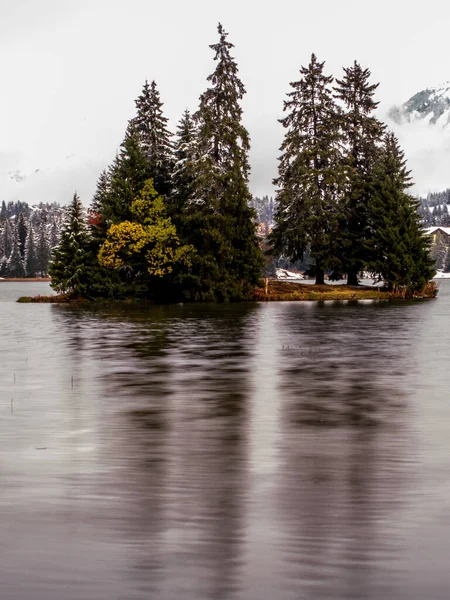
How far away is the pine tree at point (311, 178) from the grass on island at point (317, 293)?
249cm

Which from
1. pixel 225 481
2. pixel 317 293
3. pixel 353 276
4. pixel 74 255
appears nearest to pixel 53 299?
pixel 74 255

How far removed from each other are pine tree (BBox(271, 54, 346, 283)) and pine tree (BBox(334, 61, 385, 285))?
1.35m

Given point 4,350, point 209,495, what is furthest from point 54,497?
point 4,350

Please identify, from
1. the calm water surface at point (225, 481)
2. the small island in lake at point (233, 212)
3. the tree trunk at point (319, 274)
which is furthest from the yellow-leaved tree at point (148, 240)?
the calm water surface at point (225, 481)

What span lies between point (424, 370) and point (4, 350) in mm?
17184

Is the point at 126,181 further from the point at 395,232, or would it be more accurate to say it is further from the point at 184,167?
the point at 395,232

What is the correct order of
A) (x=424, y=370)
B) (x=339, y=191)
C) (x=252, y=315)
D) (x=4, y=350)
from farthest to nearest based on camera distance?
A: (x=339, y=191)
(x=252, y=315)
(x=4, y=350)
(x=424, y=370)

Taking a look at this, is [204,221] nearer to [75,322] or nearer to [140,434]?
[75,322]

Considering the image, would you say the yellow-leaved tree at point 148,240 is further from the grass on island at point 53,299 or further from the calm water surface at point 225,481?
the calm water surface at point 225,481

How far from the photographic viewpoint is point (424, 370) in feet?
84.7

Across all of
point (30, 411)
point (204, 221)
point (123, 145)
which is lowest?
point (30, 411)

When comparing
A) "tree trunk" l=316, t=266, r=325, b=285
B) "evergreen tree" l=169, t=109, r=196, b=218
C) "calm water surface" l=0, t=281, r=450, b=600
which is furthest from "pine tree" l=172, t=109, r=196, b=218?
"calm water surface" l=0, t=281, r=450, b=600

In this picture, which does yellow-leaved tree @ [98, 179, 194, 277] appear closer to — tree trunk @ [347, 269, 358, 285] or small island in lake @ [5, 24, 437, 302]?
small island in lake @ [5, 24, 437, 302]

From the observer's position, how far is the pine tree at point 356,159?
8156 centimetres
